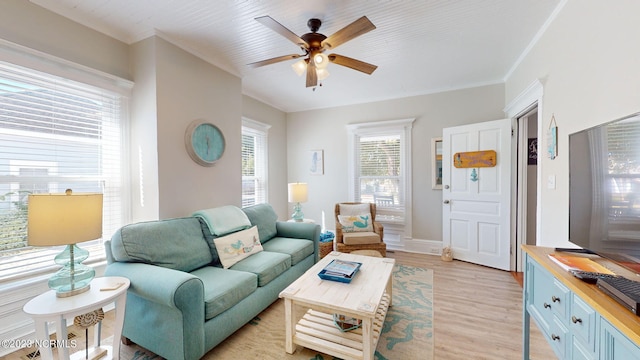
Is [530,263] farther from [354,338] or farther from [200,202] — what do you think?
[200,202]

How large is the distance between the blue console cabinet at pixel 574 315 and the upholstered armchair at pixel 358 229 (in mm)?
1922

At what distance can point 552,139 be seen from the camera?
2.07 metres

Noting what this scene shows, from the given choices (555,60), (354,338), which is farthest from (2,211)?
(555,60)

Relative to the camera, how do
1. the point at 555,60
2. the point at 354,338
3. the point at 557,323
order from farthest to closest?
the point at 555,60 < the point at 354,338 < the point at 557,323

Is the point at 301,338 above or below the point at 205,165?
below

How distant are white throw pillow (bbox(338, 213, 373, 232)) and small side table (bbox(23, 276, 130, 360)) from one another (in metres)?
2.69

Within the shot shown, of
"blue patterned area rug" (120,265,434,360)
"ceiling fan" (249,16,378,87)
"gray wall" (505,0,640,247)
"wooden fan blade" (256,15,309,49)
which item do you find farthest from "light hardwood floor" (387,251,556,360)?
"wooden fan blade" (256,15,309,49)

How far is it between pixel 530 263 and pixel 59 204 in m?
2.79

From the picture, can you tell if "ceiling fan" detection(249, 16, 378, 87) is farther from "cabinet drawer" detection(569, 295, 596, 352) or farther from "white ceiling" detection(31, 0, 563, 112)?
"cabinet drawer" detection(569, 295, 596, 352)

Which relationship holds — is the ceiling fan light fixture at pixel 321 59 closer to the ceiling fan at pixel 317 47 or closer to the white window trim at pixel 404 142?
the ceiling fan at pixel 317 47

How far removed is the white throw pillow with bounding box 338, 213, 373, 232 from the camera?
373 centimetres

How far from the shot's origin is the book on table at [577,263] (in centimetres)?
120

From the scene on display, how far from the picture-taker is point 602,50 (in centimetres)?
153

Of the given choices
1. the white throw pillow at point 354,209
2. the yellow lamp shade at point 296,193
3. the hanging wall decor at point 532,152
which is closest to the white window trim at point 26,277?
the yellow lamp shade at point 296,193
